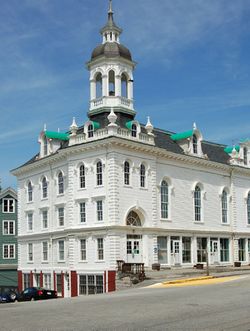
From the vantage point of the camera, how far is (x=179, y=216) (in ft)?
153

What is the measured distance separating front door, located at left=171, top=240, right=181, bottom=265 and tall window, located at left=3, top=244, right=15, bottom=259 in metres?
25.4

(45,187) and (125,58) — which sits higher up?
(125,58)

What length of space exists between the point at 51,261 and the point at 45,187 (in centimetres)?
632

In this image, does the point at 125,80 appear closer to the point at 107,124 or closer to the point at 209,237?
the point at 107,124

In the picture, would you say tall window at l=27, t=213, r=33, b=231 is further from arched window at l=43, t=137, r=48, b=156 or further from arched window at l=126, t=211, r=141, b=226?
arched window at l=126, t=211, r=141, b=226

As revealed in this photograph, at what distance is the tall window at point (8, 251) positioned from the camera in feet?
211

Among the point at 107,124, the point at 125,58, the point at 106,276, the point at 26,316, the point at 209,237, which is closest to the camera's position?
the point at 26,316

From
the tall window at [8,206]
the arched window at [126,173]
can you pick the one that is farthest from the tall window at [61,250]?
the tall window at [8,206]

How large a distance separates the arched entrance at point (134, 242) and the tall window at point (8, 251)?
26.4 meters

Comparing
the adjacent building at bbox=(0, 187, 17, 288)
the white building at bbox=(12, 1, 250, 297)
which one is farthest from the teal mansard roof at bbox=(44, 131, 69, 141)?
the adjacent building at bbox=(0, 187, 17, 288)

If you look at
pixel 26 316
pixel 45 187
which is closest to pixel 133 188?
pixel 45 187

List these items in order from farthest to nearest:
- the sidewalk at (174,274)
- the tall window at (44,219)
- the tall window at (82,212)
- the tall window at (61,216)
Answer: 1. the tall window at (44,219)
2. the tall window at (61,216)
3. the tall window at (82,212)
4. the sidewalk at (174,274)

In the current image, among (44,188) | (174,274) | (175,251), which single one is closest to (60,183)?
(44,188)

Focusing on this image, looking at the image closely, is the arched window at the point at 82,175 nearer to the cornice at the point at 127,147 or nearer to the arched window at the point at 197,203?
the cornice at the point at 127,147
